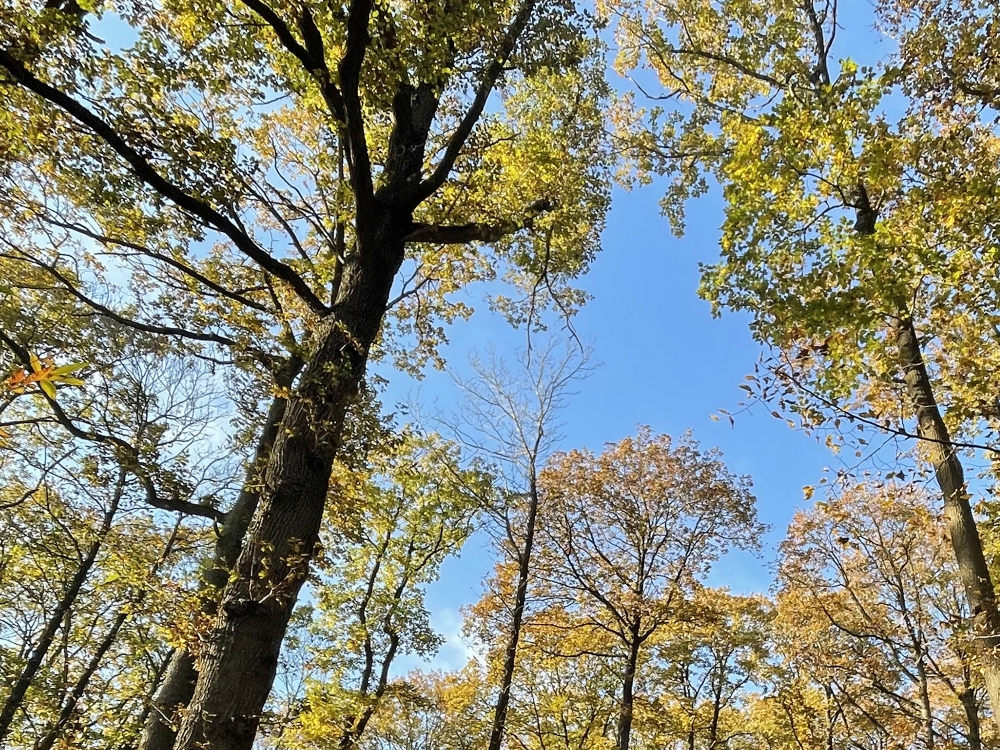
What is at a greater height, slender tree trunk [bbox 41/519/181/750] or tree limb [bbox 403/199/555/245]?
tree limb [bbox 403/199/555/245]

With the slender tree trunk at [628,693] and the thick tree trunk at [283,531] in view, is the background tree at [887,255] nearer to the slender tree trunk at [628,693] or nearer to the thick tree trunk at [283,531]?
the thick tree trunk at [283,531]

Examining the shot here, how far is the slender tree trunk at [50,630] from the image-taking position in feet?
27.3

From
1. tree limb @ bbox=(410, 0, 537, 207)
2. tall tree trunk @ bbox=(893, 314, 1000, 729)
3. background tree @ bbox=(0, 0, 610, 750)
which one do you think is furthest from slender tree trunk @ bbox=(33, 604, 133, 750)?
tall tree trunk @ bbox=(893, 314, 1000, 729)

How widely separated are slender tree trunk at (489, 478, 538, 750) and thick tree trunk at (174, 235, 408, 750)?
7398 mm

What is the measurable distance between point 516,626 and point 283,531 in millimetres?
7765

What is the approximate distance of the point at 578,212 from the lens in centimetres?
648

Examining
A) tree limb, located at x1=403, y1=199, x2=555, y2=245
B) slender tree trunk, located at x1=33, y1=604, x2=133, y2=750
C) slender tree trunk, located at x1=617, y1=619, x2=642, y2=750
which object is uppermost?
tree limb, located at x1=403, y1=199, x2=555, y2=245

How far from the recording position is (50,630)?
8.91 meters

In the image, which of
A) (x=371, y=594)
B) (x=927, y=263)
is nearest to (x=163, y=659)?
(x=371, y=594)

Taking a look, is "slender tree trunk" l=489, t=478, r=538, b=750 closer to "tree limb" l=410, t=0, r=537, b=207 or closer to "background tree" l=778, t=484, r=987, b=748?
"background tree" l=778, t=484, r=987, b=748

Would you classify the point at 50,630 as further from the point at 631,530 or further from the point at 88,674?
the point at 631,530

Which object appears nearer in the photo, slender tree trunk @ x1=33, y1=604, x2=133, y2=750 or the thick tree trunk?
the thick tree trunk

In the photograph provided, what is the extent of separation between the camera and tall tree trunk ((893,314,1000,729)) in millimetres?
4516

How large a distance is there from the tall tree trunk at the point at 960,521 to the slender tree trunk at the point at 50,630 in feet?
32.0
